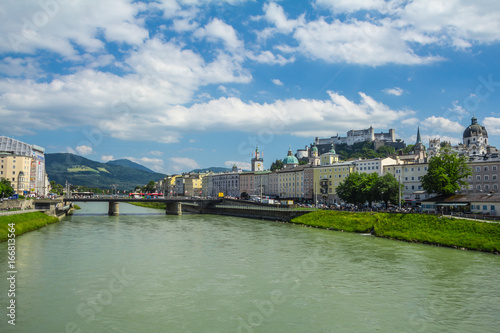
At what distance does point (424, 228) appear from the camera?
128 feet

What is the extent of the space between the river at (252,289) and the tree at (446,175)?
707 inches

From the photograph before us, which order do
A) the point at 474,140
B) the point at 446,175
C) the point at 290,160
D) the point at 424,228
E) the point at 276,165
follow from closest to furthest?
1. the point at 424,228
2. the point at 446,175
3. the point at 474,140
4. the point at 290,160
5. the point at 276,165

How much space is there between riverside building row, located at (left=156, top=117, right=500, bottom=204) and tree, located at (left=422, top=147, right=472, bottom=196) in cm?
864

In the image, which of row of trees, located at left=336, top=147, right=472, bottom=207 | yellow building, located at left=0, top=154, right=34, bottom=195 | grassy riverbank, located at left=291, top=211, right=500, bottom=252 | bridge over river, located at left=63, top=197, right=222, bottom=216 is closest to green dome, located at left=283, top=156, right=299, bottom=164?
bridge over river, located at left=63, top=197, right=222, bottom=216

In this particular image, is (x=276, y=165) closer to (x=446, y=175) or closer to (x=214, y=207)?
(x=214, y=207)

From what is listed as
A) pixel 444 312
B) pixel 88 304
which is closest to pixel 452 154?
pixel 444 312

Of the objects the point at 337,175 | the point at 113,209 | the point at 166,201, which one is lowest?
the point at 113,209

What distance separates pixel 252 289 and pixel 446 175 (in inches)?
1481

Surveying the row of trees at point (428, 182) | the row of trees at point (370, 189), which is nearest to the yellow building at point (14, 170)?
the row of trees at point (370, 189)

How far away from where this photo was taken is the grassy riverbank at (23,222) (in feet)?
126

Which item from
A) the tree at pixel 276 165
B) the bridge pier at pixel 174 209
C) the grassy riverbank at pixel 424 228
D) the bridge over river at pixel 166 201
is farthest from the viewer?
the tree at pixel 276 165

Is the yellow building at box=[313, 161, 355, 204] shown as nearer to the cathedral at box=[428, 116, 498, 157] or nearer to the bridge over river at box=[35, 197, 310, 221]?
the bridge over river at box=[35, 197, 310, 221]

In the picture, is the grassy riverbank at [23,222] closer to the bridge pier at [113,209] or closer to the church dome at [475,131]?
the bridge pier at [113,209]

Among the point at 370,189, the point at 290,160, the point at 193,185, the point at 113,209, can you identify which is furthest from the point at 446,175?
the point at 193,185
